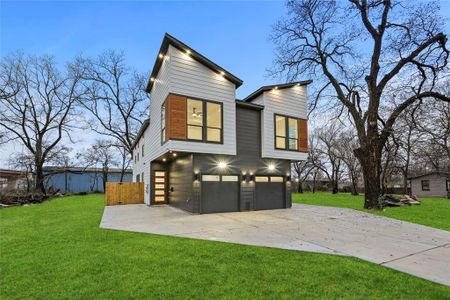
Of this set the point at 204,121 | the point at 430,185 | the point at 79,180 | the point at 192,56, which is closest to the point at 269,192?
the point at 204,121

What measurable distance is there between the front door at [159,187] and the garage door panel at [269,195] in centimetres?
568

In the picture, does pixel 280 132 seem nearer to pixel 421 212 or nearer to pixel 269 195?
pixel 269 195

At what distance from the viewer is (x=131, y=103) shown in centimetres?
2644

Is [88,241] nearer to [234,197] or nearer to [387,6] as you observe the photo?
[234,197]

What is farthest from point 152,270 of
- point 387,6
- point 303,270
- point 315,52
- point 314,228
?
point 387,6

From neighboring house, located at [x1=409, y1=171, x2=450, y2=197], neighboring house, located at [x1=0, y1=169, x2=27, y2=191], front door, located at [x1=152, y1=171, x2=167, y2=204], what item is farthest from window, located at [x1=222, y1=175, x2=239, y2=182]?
neighboring house, located at [x1=409, y1=171, x2=450, y2=197]

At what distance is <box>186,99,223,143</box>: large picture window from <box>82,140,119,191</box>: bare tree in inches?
997

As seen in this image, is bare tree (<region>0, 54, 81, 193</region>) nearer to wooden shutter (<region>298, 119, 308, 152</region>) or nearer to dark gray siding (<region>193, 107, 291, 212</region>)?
dark gray siding (<region>193, 107, 291, 212</region>)

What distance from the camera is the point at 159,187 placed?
14203 mm

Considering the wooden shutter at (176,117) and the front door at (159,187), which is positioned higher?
the wooden shutter at (176,117)

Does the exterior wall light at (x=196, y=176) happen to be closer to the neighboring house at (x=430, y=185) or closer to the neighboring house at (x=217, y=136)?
the neighboring house at (x=217, y=136)

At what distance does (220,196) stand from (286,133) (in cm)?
490

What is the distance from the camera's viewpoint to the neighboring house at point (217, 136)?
384 inches

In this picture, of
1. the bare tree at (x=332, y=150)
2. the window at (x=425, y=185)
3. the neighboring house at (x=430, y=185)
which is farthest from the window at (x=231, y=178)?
the window at (x=425, y=185)
